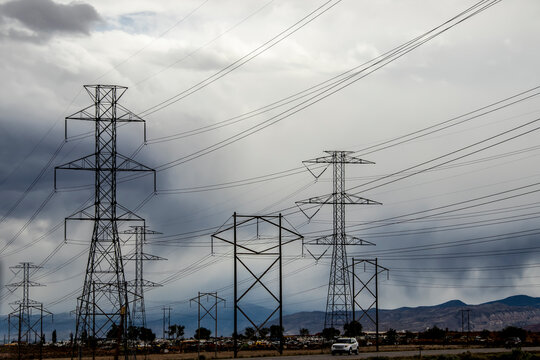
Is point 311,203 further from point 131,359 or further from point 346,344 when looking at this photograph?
point 131,359

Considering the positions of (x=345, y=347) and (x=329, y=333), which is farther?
(x=329, y=333)

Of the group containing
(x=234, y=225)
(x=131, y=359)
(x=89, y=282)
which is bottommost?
(x=131, y=359)

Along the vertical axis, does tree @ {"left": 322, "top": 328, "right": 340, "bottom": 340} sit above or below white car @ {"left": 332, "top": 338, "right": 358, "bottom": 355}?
below

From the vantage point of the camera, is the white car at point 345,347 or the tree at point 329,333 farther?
the tree at point 329,333

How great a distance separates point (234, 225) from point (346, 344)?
94.8ft

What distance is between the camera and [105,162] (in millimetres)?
90625

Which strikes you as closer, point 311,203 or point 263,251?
point 263,251

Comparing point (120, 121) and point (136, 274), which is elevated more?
point (120, 121)

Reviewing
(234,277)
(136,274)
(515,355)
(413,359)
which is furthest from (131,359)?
(515,355)

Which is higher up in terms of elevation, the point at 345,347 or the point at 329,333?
the point at 345,347

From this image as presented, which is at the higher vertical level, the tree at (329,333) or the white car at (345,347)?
the white car at (345,347)

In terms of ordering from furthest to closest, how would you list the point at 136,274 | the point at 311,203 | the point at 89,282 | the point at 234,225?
the point at 136,274 < the point at 311,203 < the point at 234,225 < the point at 89,282

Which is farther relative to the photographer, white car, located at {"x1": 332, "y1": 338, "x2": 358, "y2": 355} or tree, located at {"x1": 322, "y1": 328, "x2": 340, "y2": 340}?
tree, located at {"x1": 322, "y1": 328, "x2": 340, "y2": 340}

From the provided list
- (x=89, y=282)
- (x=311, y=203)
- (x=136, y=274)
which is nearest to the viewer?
(x=89, y=282)
